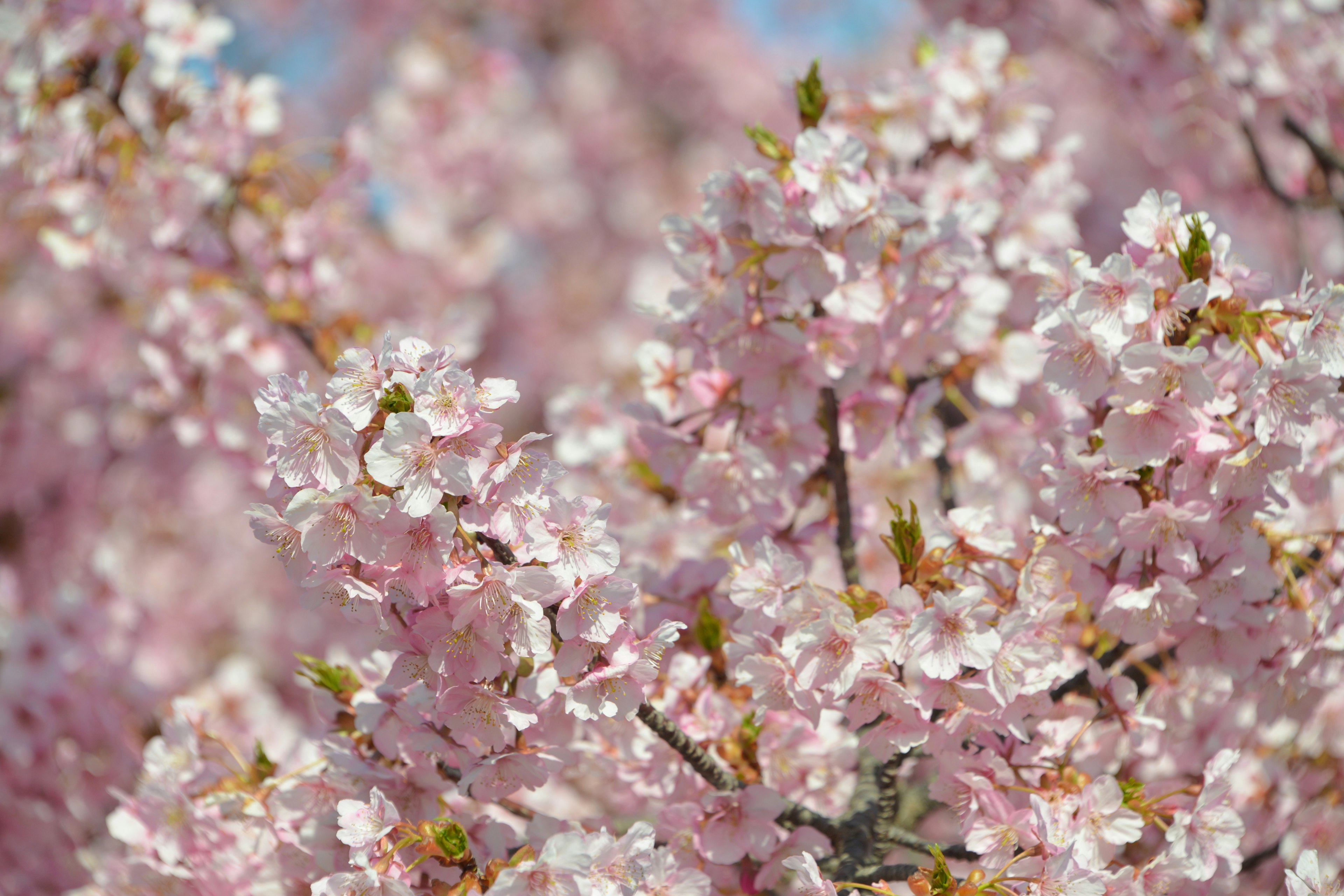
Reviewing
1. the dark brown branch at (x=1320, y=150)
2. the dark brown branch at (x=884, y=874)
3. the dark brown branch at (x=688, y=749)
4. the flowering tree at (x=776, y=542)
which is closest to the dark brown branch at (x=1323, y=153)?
the dark brown branch at (x=1320, y=150)

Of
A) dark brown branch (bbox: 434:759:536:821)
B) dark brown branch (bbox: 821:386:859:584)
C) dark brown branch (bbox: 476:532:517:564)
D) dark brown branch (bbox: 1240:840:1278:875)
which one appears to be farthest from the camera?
dark brown branch (bbox: 1240:840:1278:875)

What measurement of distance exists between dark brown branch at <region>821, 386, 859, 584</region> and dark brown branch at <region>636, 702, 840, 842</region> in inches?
19.0

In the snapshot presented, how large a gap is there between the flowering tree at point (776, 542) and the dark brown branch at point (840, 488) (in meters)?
0.01

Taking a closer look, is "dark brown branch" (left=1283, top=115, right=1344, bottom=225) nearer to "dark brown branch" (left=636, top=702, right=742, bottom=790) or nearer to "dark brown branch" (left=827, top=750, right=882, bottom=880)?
"dark brown branch" (left=827, top=750, right=882, bottom=880)

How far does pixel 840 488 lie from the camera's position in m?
2.14

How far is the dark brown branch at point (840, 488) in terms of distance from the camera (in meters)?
2.13

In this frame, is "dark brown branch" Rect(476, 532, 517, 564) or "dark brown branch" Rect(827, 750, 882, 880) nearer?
"dark brown branch" Rect(476, 532, 517, 564)

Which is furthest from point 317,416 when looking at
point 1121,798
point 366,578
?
point 1121,798

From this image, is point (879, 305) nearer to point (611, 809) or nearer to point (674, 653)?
point (674, 653)

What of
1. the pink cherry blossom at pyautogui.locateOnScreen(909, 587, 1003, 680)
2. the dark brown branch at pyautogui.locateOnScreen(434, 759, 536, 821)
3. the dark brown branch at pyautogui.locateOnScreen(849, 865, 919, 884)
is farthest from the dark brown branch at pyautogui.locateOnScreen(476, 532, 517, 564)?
the dark brown branch at pyautogui.locateOnScreen(849, 865, 919, 884)

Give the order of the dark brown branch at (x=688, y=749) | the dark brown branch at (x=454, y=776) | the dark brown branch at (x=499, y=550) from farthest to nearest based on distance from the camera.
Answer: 1. the dark brown branch at (x=454, y=776)
2. the dark brown branch at (x=688, y=749)
3. the dark brown branch at (x=499, y=550)

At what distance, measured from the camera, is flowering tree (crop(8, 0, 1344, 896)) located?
1.51 meters

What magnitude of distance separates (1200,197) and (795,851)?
3.11 m

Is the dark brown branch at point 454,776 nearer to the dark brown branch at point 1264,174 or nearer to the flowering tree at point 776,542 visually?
the flowering tree at point 776,542
